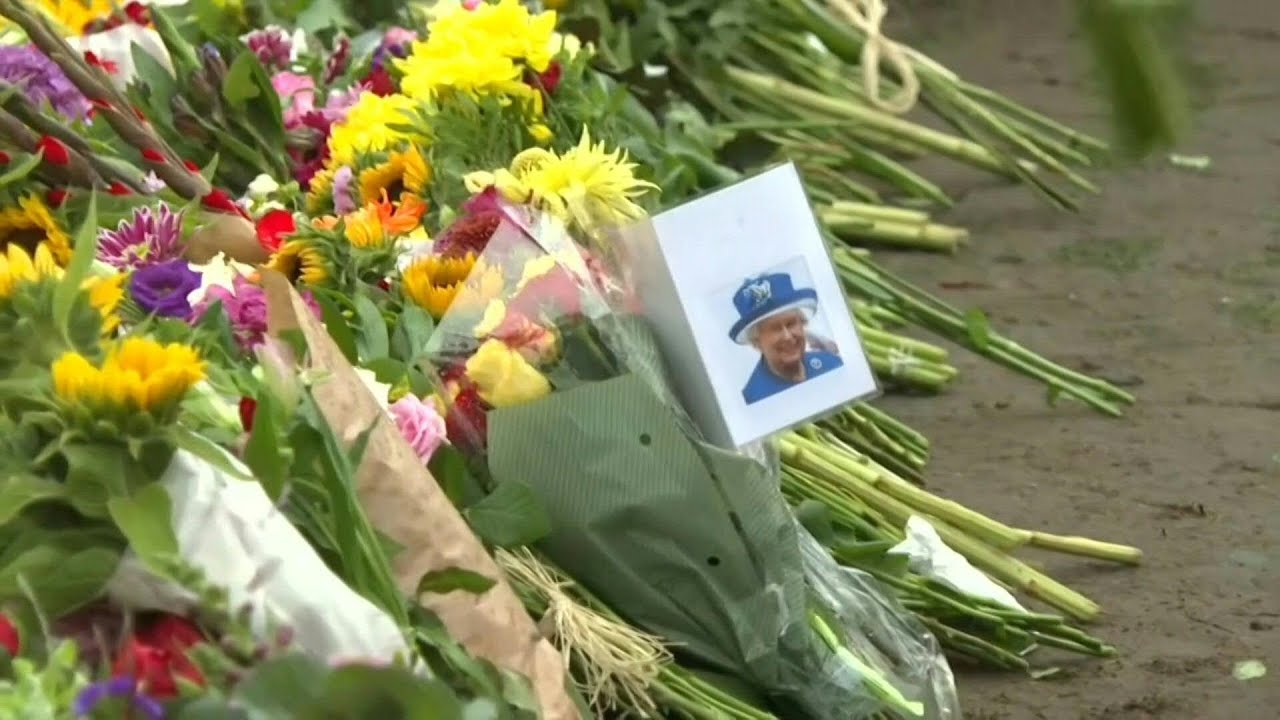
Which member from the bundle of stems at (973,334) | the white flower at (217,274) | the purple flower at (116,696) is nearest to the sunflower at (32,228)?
the white flower at (217,274)

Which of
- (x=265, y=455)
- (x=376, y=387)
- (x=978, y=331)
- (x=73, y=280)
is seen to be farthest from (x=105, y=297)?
(x=978, y=331)

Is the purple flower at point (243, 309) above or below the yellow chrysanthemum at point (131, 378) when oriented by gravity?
below

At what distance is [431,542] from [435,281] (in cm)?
45

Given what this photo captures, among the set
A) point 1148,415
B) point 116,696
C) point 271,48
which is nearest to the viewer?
point 116,696

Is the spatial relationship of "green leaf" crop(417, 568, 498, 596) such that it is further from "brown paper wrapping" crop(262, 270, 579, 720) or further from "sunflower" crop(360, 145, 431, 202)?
"sunflower" crop(360, 145, 431, 202)

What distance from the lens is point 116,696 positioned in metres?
0.75

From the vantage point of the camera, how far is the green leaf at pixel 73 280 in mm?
932

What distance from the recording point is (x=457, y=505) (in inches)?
49.3

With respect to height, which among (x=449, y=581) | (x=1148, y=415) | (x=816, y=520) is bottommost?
(x=1148, y=415)

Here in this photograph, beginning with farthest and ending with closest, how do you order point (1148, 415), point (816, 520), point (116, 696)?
point (1148, 415) < point (816, 520) < point (116, 696)

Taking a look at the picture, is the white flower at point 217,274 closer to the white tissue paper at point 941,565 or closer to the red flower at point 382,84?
the red flower at point 382,84

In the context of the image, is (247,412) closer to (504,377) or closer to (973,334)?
(504,377)

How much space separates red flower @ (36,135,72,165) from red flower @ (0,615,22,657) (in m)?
0.70

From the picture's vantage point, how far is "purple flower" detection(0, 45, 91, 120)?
164 centimetres
